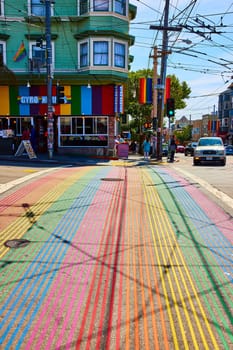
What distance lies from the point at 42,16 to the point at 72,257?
21.7 meters

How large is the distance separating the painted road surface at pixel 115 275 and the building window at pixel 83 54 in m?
16.6

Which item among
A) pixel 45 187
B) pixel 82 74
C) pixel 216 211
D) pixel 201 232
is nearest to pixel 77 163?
pixel 82 74

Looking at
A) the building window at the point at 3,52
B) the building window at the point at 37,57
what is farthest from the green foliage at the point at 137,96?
the building window at the point at 3,52

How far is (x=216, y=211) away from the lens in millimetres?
7918

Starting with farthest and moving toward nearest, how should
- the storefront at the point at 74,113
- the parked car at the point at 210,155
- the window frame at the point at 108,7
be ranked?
1. the storefront at the point at 74,113
2. the window frame at the point at 108,7
3. the parked car at the point at 210,155

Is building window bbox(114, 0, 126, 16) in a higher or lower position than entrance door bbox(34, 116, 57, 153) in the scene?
higher

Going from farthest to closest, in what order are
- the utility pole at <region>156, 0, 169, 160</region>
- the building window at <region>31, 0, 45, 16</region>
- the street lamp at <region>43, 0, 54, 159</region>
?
the building window at <region>31, 0, 45, 16</region>, the utility pole at <region>156, 0, 169, 160</region>, the street lamp at <region>43, 0, 54, 159</region>

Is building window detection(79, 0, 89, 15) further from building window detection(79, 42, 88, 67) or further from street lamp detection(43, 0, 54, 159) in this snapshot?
street lamp detection(43, 0, 54, 159)

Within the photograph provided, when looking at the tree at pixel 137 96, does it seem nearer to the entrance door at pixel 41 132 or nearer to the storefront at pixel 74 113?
the entrance door at pixel 41 132

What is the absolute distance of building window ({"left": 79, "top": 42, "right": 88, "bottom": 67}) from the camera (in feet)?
75.6

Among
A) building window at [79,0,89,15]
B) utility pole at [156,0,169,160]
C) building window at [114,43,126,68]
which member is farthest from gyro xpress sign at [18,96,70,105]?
utility pole at [156,0,169,160]

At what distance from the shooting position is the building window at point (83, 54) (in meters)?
23.0

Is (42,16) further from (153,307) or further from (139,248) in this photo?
(153,307)

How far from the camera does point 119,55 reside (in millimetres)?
23297
